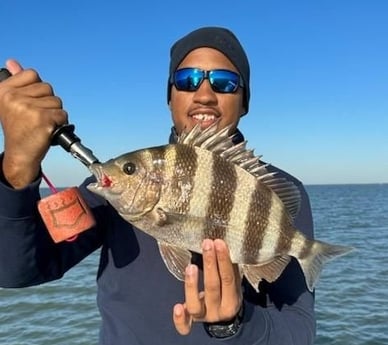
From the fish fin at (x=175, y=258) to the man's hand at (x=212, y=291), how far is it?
0.51ft

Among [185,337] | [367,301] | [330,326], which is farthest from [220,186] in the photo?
[367,301]

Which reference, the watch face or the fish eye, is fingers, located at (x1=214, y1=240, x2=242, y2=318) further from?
the fish eye

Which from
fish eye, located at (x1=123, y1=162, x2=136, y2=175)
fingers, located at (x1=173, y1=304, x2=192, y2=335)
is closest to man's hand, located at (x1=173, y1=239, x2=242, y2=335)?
fingers, located at (x1=173, y1=304, x2=192, y2=335)

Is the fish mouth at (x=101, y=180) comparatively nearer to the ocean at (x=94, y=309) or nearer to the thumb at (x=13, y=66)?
the thumb at (x=13, y=66)

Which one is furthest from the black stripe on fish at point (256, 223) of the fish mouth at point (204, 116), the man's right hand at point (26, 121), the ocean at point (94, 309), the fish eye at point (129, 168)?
the ocean at point (94, 309)

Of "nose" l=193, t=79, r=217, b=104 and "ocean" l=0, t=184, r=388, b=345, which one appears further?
"ocean" l=0, t=184, r=388, b=345

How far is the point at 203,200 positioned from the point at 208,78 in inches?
46.6

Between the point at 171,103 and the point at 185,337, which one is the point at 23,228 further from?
the point at 171,103

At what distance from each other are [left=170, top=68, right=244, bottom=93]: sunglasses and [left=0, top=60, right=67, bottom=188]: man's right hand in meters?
1.24

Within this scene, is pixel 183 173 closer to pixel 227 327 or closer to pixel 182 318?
pixel 182 318

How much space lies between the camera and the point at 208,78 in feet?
11.0

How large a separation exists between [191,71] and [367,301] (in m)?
9.01

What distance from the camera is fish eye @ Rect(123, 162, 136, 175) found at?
2.58 m

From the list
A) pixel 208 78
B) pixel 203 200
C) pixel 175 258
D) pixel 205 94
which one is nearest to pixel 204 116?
pixel 205 94
